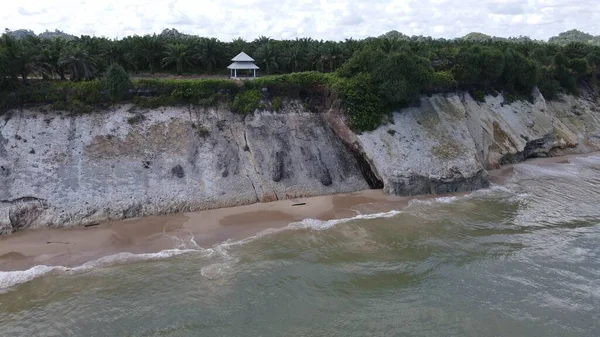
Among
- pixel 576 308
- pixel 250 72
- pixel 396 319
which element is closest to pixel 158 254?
pixel 396 319

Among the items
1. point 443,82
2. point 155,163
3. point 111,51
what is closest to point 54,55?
point 111,51

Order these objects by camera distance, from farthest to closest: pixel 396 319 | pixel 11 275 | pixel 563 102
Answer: pixel 563 102 → pixel 11 275 → pixel 396 319

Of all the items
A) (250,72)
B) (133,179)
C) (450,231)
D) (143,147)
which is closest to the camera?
(450,231)

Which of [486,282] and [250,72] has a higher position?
[250,72]

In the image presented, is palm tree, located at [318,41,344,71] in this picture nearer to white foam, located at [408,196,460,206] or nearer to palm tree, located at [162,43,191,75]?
palm tree, located at [162,43,191,75]

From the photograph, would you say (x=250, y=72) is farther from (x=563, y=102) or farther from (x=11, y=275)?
(x=563, y=102)

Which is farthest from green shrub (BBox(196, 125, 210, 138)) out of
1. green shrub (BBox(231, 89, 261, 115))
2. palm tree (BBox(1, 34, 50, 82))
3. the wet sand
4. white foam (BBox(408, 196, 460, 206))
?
white foam (BBox(408, 196, 460, 206))
